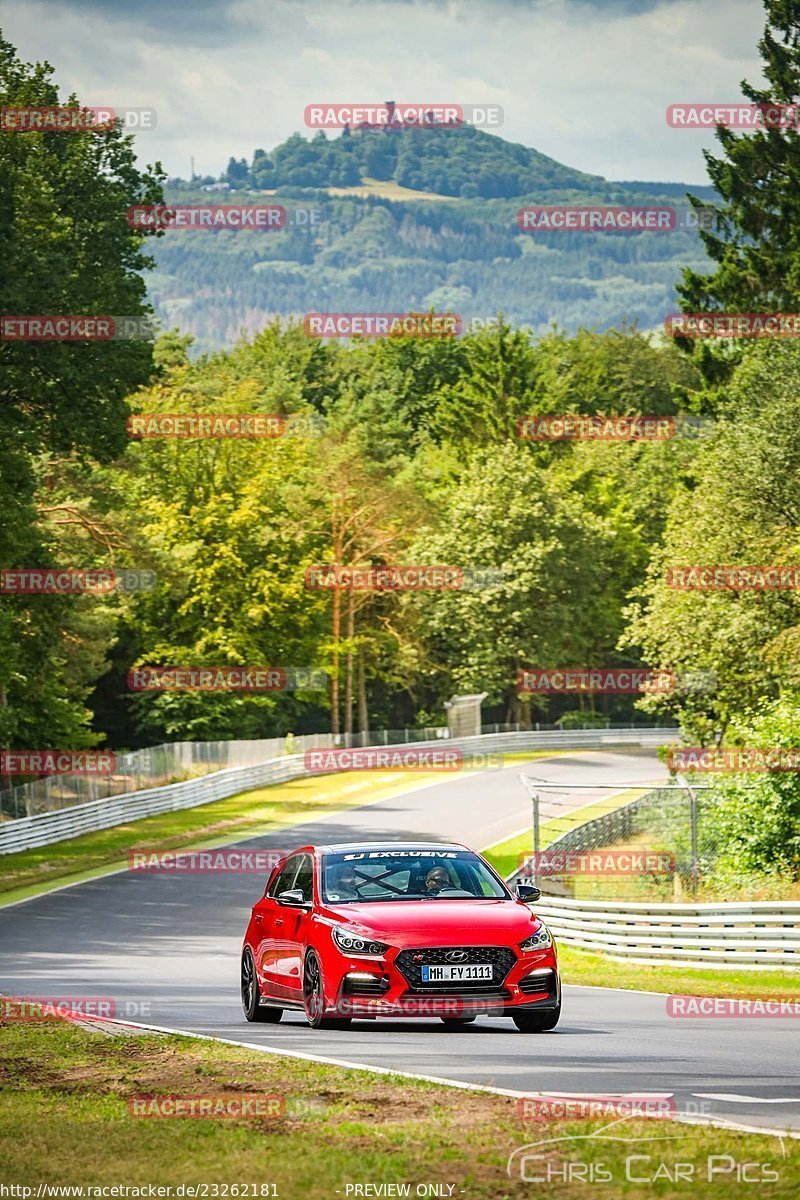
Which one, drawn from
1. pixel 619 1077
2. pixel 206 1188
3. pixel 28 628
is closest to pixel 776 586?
pixel 28 628

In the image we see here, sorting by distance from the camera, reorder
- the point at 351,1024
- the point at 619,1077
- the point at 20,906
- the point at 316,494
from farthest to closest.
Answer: the point at 316,494 < the point at 20,906 < the point at 351,1024 < the point at 619,1077

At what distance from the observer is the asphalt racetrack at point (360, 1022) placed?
35.3 ft

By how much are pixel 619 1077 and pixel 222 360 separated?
116489mm

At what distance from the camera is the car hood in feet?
43.0

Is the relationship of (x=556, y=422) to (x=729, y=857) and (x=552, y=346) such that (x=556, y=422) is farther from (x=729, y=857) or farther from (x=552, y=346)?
(x=729, y=857)

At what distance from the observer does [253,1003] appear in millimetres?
15594

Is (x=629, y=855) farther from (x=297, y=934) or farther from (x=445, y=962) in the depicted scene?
(x=445, y=962)

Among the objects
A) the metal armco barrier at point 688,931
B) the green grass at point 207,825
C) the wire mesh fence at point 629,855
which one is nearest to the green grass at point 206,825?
the green grass at point 207,825

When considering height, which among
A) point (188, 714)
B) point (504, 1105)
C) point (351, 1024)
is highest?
point (504, 1105)

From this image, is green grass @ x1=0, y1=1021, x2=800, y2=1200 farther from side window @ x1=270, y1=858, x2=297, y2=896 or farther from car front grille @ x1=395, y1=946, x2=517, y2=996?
side window @ x1=270, y1=858, x2=297, y2=896

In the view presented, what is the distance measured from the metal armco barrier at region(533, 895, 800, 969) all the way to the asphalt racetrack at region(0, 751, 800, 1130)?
1755 millimetres

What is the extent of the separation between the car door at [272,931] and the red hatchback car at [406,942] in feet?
0.08

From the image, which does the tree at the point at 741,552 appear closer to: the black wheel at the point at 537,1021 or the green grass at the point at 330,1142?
the black wheel at the point at 537,1021

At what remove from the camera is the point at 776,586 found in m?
44.1
